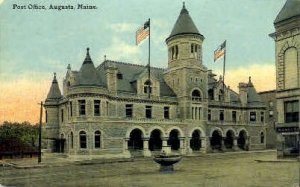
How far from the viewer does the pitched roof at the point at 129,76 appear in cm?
4034

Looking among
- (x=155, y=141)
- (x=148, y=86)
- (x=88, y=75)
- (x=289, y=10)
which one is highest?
(x=289, y=10)

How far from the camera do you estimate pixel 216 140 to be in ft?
155

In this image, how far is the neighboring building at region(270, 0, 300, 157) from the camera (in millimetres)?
22438

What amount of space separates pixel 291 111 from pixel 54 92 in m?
27.9

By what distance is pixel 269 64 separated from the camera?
1802 cm

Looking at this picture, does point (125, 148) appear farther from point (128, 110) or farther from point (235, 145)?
point (235, 145)

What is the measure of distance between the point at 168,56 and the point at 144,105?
7.49 metres

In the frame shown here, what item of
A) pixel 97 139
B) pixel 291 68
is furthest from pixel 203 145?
pixel 291 68

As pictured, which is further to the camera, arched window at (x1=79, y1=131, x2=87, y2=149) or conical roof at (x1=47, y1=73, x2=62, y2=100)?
conical roof at (x1=47, y1=73, x2=62, y2=100)

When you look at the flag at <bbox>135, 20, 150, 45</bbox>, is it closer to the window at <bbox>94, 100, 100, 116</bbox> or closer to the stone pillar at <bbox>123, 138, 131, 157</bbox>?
the window at <bbox>94, 100, 100, 116</bbox>

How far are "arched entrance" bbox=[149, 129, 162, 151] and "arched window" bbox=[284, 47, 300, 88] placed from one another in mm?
20285

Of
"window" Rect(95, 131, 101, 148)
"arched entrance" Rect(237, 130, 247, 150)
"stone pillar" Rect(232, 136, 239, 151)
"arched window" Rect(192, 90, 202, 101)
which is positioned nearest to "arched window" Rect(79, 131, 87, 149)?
"window" Rect(95, 131, 101, 148)

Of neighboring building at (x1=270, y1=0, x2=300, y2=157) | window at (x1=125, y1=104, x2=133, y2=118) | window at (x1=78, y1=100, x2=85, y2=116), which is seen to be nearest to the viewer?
neighboring building at (x1=270, y1=0, x2=300, y2=157)

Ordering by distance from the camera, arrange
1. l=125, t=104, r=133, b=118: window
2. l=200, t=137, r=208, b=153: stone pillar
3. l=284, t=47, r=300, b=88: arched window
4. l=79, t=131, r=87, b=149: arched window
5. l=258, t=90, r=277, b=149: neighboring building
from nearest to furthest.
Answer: l=284, t=47, r=300, b=88: arched window < l=79, t=131, r=87, b=149: arched window < l=125, t=104, r=133, b=118: window < l=200, t=137, r=208, b=153: stone pillar < l=258, t=90, r=277, b=149: neighboring building
